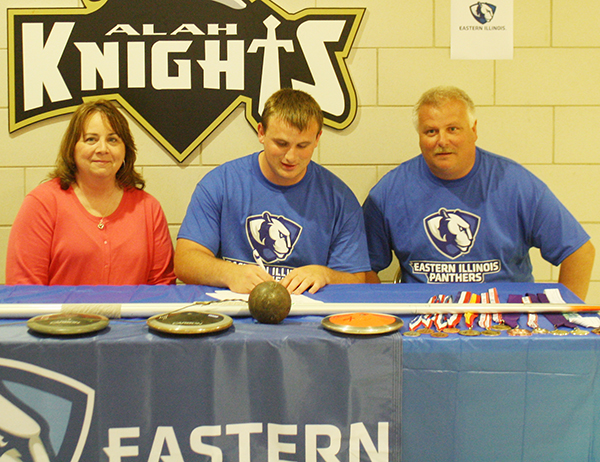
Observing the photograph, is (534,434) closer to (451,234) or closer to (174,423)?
(174,423)

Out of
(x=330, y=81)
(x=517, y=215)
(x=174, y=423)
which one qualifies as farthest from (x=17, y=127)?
(x=517, y=215)

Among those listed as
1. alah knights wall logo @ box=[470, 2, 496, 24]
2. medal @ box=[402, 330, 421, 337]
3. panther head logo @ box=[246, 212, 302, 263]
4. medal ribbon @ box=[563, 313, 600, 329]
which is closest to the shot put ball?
medal @ box=[402, 330, 421, 337]

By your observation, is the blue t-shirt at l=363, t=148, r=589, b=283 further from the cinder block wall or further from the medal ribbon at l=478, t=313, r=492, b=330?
the medal ribbon at l=478, t=313, r=492, b=330

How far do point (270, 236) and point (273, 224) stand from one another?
1.8 inches

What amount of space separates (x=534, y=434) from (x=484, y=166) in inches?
54.0

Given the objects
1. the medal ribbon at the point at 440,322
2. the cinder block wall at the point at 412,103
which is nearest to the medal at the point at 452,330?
the medal ribbon at the point at 440,322

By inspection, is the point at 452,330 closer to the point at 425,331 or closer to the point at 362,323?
the point at 425,331

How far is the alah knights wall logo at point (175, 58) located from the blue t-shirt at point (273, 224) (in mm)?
572

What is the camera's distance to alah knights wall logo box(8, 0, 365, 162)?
7.79ft

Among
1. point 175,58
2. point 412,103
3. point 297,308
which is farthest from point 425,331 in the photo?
point 175,58

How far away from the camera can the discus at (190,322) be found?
0.92 metres

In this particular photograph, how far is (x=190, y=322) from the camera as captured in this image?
3.13 feet

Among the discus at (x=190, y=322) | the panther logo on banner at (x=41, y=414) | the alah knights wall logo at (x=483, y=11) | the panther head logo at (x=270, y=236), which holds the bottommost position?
the panther logo on banner at (x=41, y=414)

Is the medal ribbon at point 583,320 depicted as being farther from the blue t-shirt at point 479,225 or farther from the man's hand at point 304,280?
the blue t-shirt at point 479,225
